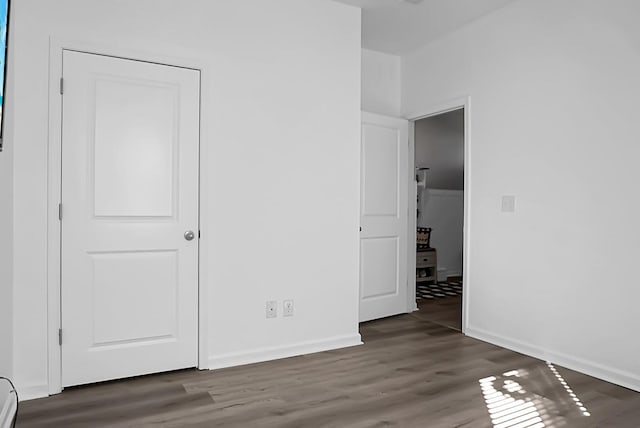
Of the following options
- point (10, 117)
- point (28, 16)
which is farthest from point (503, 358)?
point (28, 16)

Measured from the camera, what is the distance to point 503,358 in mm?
3365

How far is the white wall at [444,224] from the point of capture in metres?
7.13

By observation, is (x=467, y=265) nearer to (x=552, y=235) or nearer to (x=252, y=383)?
(x=552, y=235)

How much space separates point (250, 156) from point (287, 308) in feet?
3.83

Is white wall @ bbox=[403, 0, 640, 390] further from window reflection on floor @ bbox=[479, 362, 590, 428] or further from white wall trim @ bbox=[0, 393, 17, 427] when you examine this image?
white wall trim @ bbox=[0, 393, 17, 427]

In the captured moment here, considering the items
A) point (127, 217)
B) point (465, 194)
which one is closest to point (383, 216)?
point (465, 194)

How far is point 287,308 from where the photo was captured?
133 inches

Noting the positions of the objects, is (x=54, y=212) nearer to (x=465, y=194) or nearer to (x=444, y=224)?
(x=465, y=194)

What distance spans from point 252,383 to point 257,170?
145 centimetres

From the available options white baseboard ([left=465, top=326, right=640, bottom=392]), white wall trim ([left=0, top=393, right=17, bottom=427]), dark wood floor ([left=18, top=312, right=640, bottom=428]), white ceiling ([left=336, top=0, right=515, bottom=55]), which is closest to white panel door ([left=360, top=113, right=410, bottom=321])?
white ceiling ([left=336, top=0, right=515, bottom=55])

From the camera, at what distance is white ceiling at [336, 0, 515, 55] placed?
3.63 meters

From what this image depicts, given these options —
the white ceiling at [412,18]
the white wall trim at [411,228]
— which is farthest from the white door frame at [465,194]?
the white ceiling at [412,18]

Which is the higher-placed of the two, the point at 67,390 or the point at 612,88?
the point at 612,88

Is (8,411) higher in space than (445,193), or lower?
lower
